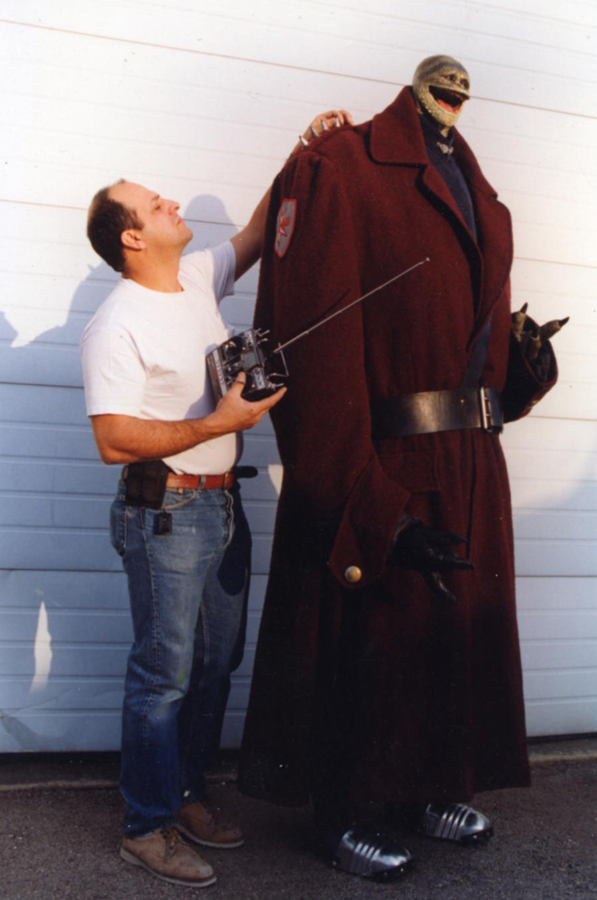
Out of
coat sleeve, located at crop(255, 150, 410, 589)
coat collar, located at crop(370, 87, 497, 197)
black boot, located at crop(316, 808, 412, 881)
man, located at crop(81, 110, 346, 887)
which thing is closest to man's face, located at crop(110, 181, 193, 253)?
man, located at crop(81, 110, 346, 887)

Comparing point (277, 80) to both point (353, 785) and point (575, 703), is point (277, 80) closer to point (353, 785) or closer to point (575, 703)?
point (353, 785)

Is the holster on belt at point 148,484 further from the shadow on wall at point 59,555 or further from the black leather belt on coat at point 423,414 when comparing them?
the shadow on wall at point 59,555

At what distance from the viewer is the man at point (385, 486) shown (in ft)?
7.09

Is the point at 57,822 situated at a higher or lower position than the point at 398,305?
lower

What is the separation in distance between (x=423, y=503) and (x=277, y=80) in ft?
5.65

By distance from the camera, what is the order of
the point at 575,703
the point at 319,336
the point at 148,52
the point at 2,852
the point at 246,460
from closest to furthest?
the point at 319,336
the point at 2,852
the point at 148,52
the point at 246,460
the point at 575,703

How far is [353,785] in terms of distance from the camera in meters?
2.29

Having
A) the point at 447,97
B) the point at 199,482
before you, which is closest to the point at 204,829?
the point at 199,482

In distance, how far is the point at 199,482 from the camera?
2445mm

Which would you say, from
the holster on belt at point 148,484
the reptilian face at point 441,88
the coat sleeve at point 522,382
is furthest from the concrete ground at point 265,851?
the reptilian face at point 441,88

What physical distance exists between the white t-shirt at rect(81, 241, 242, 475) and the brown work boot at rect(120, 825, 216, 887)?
1.01 meters

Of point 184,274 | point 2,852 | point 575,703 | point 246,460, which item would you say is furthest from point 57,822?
point 575,703

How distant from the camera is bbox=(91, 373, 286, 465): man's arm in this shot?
226 centimetres

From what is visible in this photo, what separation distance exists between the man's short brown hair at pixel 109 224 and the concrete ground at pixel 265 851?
5.49ft
